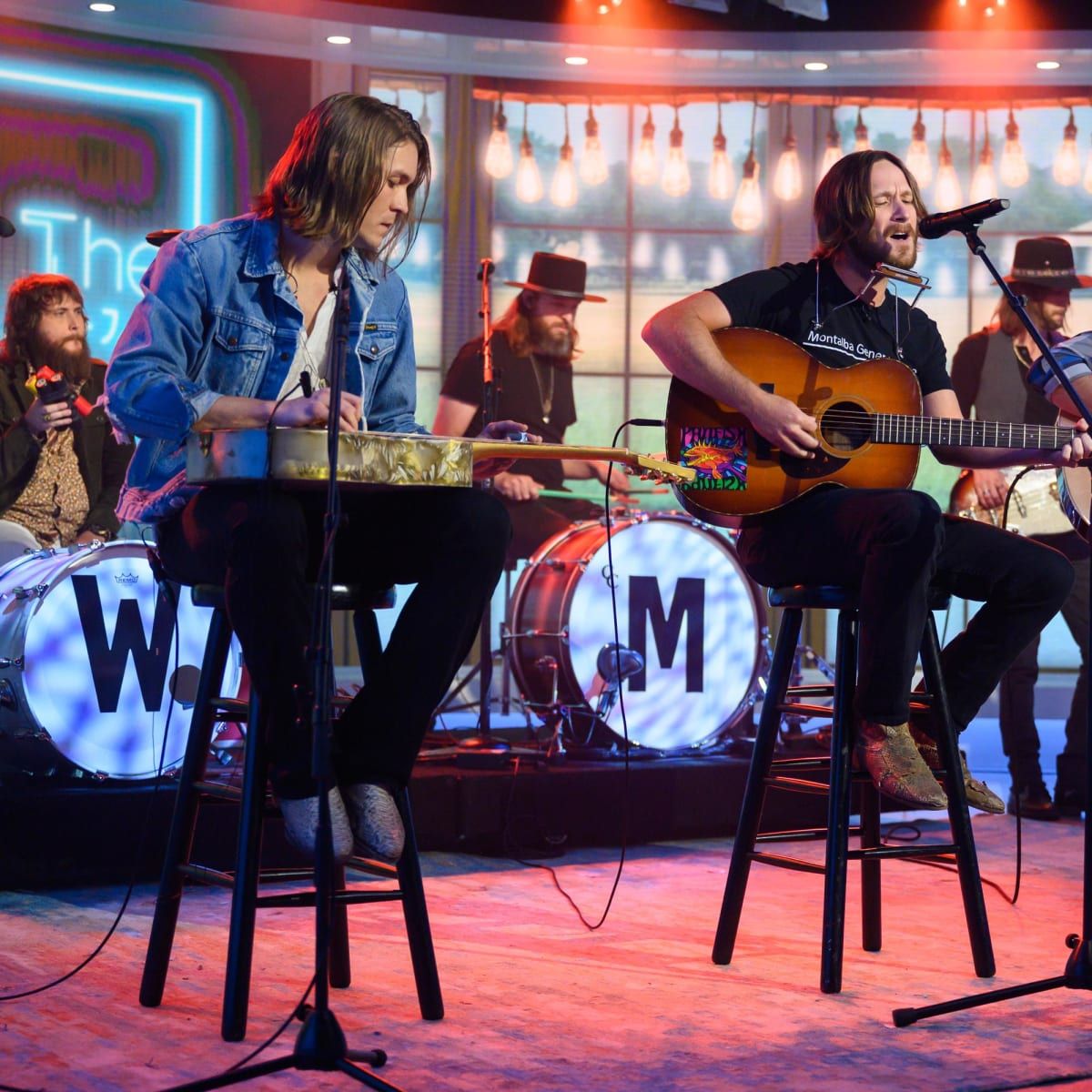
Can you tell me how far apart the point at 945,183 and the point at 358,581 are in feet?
21.6

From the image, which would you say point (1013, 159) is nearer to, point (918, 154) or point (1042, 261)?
point (918, 154)

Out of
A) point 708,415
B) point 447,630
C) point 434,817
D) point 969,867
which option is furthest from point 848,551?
point 434,817

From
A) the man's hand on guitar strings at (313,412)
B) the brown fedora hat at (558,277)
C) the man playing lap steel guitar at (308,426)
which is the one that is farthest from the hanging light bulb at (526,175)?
the man's hand on guitar strings at (313,412)

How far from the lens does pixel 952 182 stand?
8492 millimetres

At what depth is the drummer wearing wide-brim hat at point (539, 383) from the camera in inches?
251

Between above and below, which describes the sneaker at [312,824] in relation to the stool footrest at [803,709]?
below

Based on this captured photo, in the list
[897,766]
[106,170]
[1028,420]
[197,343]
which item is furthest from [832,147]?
[197,343]

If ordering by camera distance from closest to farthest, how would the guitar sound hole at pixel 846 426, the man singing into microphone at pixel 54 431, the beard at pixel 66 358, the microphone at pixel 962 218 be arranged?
1. the microphone at pixel 962 218
2. the guitar sound hole at pixel 846 426
3. the man singing into microphone at pixel 54 431
4. the beard at pixel 66 358

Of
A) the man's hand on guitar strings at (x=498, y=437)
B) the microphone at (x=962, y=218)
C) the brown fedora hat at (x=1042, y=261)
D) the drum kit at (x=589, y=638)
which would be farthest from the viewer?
the brown fedora hat at (x=1042, y=261)

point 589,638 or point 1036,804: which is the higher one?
point 589,638

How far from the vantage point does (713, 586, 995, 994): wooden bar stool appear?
302 centimetres

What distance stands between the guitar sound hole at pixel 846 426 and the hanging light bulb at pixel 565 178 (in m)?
5.30

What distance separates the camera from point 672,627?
5.48 meters

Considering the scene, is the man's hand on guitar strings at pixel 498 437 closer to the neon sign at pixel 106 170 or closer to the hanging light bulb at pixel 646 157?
the neon sign at pixel 106 170
